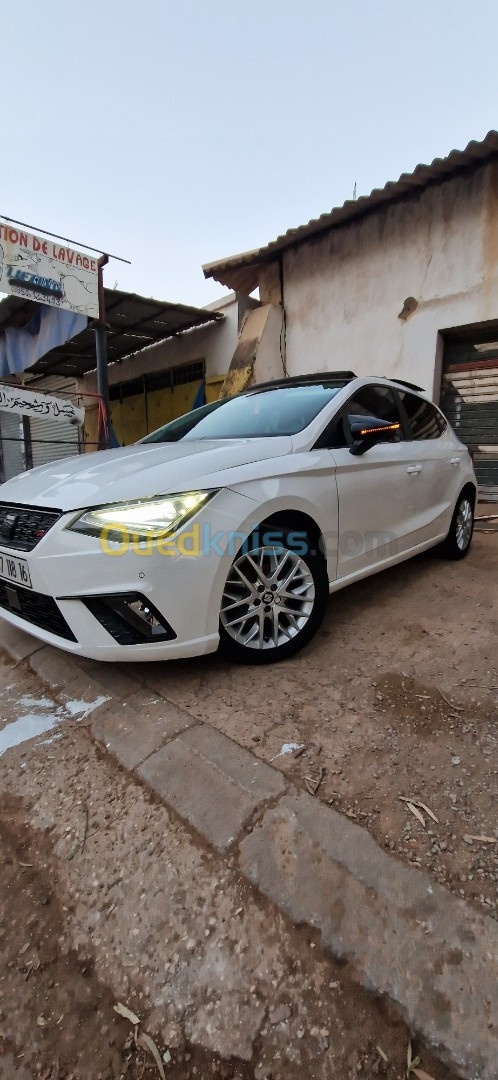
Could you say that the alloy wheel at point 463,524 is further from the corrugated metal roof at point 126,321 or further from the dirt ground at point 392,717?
the corrugated metal roof at point 126,321

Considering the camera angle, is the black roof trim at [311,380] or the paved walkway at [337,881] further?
the black roof trim at [311,380]

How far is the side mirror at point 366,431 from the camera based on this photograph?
2389 mm

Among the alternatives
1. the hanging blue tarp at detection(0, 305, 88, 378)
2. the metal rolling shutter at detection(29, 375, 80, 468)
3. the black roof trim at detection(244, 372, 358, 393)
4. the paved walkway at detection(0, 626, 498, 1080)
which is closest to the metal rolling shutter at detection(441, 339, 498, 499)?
the black roof trim at detection(244, 372, 358, 393)

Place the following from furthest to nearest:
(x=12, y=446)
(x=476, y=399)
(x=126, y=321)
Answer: (x=12, y=446) < (x=126, y=321) < (x=476, y=399)

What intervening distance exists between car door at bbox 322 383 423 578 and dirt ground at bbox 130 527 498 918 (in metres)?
0.38

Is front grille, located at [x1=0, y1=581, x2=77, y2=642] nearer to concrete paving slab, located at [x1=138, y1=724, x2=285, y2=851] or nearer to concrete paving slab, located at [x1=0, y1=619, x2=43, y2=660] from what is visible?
concrete paving slab, located at [x1=0, y1=619, x2=43, y2=660]

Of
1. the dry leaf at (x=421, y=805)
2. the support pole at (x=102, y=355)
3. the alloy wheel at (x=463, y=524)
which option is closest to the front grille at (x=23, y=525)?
the dry leaf at (x=421, y=805)

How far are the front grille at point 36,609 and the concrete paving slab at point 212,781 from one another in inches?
24.8

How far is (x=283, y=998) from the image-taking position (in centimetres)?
94

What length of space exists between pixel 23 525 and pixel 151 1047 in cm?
174

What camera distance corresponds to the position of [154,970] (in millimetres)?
1003

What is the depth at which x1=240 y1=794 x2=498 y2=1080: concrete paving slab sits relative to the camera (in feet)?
2.87

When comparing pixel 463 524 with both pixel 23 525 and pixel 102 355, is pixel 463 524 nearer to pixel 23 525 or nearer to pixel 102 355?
pixel 23 525

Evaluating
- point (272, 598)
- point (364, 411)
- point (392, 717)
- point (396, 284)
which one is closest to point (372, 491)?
point (364, 411)
